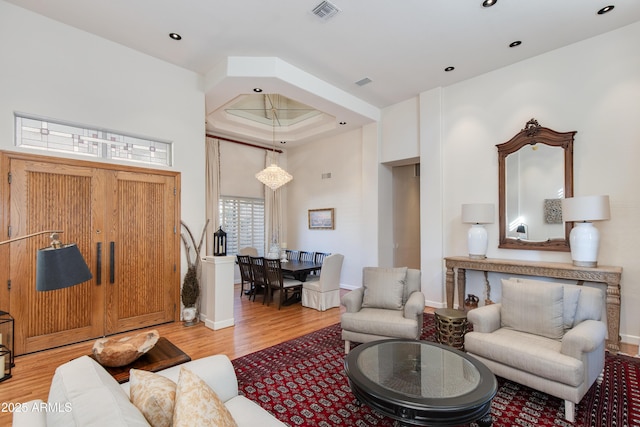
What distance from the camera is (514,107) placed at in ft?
15.1

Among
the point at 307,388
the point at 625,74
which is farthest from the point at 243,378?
the point at 625,74

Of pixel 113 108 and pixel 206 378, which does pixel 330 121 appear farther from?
pixel 206 378

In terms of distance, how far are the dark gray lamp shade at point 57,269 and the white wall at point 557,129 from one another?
4.98 m

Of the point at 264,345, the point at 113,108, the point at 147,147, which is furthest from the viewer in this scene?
the point at 147,147

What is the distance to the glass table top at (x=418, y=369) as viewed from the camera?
1.87 metres

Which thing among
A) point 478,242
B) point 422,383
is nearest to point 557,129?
point 478,242

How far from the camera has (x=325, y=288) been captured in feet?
16.8

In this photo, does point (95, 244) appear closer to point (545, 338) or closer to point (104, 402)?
point (104, 402)

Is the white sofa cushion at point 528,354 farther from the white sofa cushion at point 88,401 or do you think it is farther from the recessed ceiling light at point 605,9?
the recessed ceiling light at point 605,9

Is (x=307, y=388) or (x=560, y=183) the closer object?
(x=307, y=388)

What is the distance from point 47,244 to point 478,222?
5634 mm

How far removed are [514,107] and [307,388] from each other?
4.73 m

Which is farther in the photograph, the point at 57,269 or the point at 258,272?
the point at 258,272

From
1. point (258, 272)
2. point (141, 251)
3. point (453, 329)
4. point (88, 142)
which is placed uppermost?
point (88, 142)
